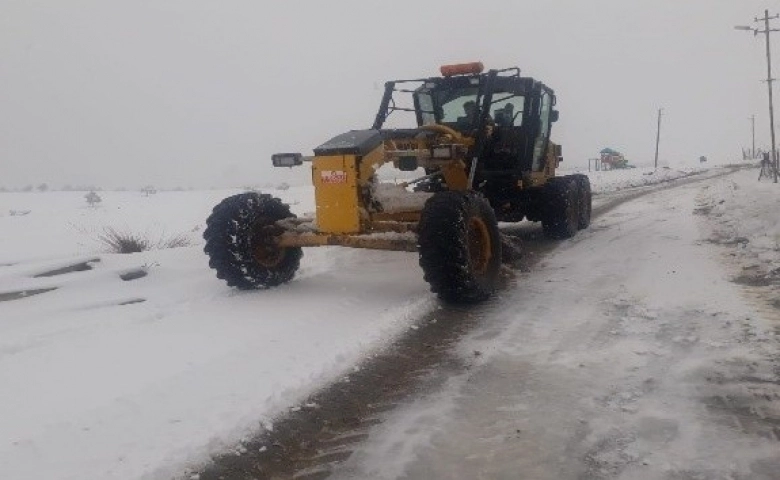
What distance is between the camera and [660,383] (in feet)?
12.1

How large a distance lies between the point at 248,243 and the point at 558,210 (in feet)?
17.5

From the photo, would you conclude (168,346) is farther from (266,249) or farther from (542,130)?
(542,130)

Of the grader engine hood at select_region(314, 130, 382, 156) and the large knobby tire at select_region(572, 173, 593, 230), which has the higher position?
the grader engine hood at select_region(314, 130, 382, 156)

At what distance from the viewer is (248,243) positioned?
666 centimetres

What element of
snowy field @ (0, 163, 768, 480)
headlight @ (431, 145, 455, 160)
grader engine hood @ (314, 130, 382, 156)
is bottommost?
snowy field @ (0, 163, 768, 480)

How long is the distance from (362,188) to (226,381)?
2858 millimetres

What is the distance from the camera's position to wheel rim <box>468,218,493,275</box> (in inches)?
251

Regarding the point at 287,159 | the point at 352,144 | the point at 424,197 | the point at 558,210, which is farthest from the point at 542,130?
the point at 287,159

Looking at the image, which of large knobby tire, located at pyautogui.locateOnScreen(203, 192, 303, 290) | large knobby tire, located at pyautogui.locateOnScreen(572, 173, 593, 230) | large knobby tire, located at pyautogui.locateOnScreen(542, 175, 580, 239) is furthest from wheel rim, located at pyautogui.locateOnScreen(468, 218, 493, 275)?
large knobby tire, located at pyautogui.locateOnScreen(572, 173, 593, 230)

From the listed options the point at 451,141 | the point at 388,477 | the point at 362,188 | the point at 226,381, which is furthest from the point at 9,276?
the point at 388,477

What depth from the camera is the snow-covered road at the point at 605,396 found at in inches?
111

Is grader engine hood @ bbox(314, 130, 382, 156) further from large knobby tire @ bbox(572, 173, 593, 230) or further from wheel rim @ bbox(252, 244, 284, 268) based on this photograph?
large knobby tire @ bbox(572, 173, 593, 230)

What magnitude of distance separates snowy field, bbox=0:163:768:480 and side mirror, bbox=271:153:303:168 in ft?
4.32

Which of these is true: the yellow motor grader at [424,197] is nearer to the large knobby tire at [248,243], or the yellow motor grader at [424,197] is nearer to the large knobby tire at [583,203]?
the large knobby tire at [248,243]
